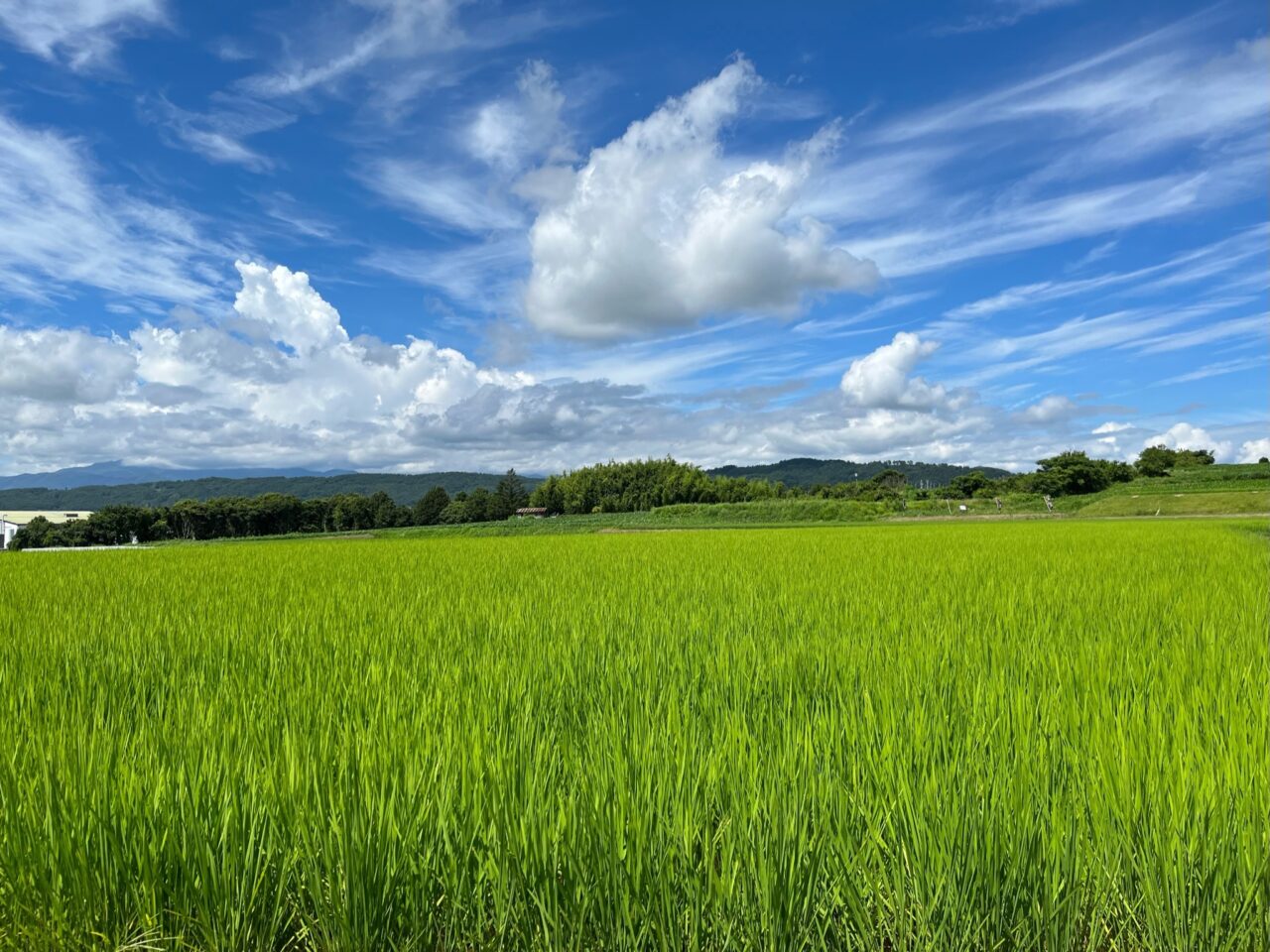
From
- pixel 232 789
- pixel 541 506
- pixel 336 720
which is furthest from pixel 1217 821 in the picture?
pixel 541 506

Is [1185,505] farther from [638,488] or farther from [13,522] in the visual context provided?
[13,522]

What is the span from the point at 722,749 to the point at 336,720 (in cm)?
161

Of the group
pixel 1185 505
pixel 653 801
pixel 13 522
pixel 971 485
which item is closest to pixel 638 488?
pixel 971 485

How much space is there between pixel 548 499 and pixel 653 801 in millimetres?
106824

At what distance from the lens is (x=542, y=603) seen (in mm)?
6879

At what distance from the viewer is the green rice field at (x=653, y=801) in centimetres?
179

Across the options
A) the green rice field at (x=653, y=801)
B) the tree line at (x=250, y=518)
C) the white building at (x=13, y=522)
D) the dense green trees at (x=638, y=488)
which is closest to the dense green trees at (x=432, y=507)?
the tree line at (x=250, y=518)

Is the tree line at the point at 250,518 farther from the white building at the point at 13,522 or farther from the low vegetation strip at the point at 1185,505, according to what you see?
the low vegetation strip at the point at 1185,505

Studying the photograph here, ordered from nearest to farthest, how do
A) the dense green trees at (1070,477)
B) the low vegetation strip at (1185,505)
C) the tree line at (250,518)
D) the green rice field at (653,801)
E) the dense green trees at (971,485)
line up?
the green rice field at (653,801), the low vegetation strip at (1185,505), the dense green trees at (1070,477), the dense green trees at (971,485), the tree line at (250,518)

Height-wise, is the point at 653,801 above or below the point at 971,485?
below

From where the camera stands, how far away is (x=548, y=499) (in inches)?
4254

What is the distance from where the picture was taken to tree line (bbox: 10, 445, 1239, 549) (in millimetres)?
70500

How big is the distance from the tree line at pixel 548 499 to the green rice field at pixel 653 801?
55.5m

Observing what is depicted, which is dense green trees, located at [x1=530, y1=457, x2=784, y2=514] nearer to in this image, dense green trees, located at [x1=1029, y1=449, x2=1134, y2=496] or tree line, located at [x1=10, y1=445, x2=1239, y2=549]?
tree line, located at [x1=10, y1=445, x2=1239, y2=549]
